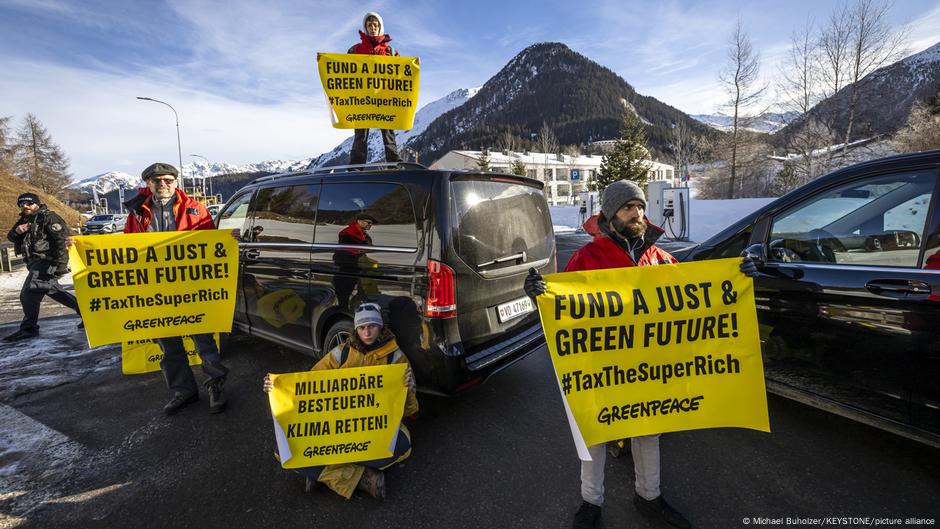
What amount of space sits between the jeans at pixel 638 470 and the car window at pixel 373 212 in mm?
1679

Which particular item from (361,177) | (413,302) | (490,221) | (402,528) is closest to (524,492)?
(402,528)

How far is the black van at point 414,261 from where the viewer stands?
2869 millimetres

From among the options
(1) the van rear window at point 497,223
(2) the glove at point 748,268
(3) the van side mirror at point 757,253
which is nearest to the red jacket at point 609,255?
(2) the glove at point 748,268

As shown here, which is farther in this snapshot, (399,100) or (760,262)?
(399,100)

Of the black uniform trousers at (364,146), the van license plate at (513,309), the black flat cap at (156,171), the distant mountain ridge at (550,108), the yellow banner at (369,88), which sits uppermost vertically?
the distant mountain ridge at (550,108)

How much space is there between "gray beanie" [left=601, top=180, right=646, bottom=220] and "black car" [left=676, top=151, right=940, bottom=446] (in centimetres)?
104

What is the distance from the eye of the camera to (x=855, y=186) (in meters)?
2.60

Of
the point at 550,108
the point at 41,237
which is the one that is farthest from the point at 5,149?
the point at 550,108

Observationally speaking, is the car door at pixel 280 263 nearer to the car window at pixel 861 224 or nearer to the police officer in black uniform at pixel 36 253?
the police officer in black uniform at pixel 36 253

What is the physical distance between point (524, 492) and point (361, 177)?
2508mm

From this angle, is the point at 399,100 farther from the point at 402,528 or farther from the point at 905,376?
the point at 905,376

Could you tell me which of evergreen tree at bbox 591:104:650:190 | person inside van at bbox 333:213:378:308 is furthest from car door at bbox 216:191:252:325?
evergreen tree at bbox 591:104:650:190

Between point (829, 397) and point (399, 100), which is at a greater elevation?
point (399, 100)

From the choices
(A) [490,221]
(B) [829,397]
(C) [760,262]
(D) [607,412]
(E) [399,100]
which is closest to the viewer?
(D) [607,412]
